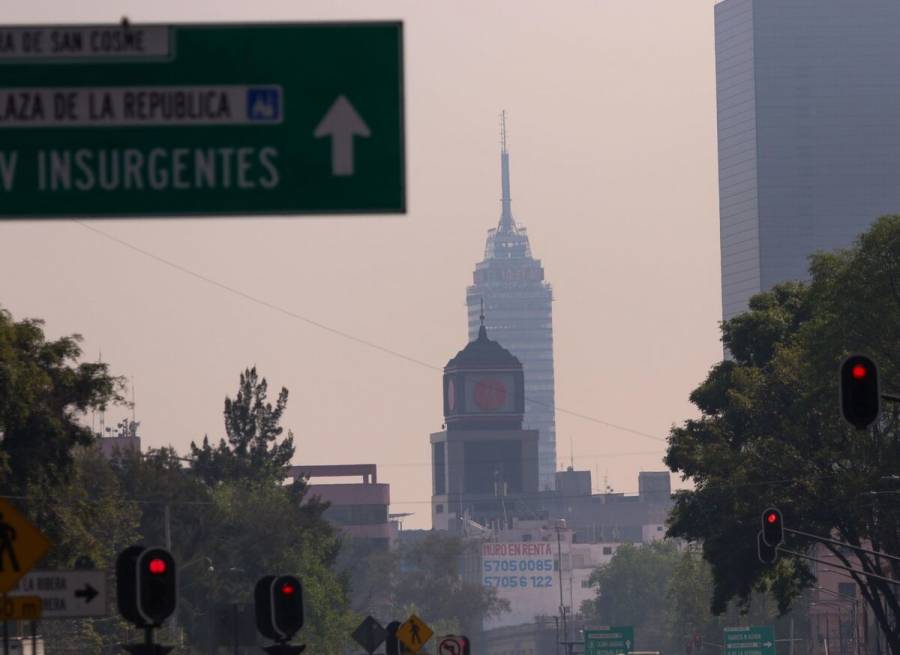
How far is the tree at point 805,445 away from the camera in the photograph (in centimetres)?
6650

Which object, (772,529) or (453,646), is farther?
(772,529)

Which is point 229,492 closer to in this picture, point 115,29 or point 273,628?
point 273,628

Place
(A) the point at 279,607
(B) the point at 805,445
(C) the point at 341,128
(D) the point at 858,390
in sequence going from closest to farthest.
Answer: (C) the point at 341,128 < (A) the point at 279,607 < (D) the point at 858,390 < (B) the point at 805,445

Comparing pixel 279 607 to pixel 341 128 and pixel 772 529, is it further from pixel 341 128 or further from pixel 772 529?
pixel 772 529

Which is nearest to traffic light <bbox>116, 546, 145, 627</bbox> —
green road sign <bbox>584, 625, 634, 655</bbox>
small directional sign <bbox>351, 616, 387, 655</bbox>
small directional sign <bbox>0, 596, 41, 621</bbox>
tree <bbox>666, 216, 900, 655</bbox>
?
small directional sign <bbox>0, 596, 41, 621</bbox>

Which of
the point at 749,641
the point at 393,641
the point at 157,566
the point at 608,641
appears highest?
the point at 157,566

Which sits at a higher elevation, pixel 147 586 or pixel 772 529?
pixel 772 529

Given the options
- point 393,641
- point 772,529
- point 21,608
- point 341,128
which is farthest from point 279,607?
point 772,529

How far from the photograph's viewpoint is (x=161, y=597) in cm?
2072

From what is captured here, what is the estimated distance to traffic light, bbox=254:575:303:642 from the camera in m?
24.8

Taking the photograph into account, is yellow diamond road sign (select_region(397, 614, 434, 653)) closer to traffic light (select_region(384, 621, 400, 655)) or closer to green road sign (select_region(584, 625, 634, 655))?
traffic light (select_region(384, 621, 400, 655))

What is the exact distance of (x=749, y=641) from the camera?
111 meters

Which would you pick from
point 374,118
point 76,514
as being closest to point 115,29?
point 374,118

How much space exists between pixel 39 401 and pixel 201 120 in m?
39.8
